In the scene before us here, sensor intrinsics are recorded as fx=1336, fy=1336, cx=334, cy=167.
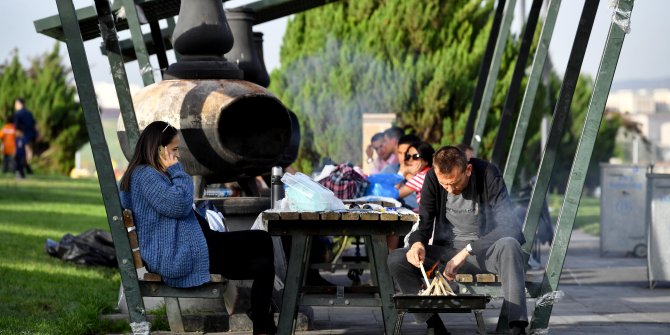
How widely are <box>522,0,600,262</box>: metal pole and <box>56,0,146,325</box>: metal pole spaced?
275 cm

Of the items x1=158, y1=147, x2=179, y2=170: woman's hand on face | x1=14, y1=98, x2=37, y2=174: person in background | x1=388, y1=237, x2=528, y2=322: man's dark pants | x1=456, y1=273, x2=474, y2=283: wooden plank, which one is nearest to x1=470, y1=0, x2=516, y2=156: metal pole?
x1=388, y1=237, x2=528, y2=322: man's dark pants

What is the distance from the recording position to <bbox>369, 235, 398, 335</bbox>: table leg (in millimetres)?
7895

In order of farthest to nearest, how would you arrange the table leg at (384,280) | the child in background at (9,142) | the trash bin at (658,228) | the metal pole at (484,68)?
the child in background at (9,142) < the metal pole at (484,68) < the trash bin at (658,228) < the table leg at (384,280)

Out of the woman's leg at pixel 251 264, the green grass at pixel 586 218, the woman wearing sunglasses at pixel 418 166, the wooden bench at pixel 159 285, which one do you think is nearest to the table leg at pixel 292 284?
the woman's leg at pixel 251 264

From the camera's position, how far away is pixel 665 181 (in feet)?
41.9

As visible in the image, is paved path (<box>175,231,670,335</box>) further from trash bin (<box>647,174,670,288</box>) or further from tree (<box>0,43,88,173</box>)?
tree (<box>0,43,88,173</box>)

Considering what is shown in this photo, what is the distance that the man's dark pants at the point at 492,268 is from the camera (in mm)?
7617

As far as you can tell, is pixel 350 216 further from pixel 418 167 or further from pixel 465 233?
pixel 418 167

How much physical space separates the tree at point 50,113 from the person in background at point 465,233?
113ft

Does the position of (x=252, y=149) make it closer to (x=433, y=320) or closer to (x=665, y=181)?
(x=433, y=320)

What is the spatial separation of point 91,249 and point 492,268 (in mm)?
6396

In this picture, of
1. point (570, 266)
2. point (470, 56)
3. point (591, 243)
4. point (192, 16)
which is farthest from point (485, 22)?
point (192, 16)

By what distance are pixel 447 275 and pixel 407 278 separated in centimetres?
27

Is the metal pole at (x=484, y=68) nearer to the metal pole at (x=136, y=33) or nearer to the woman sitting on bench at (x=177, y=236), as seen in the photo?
the metal pole at (x=136, y=33)
